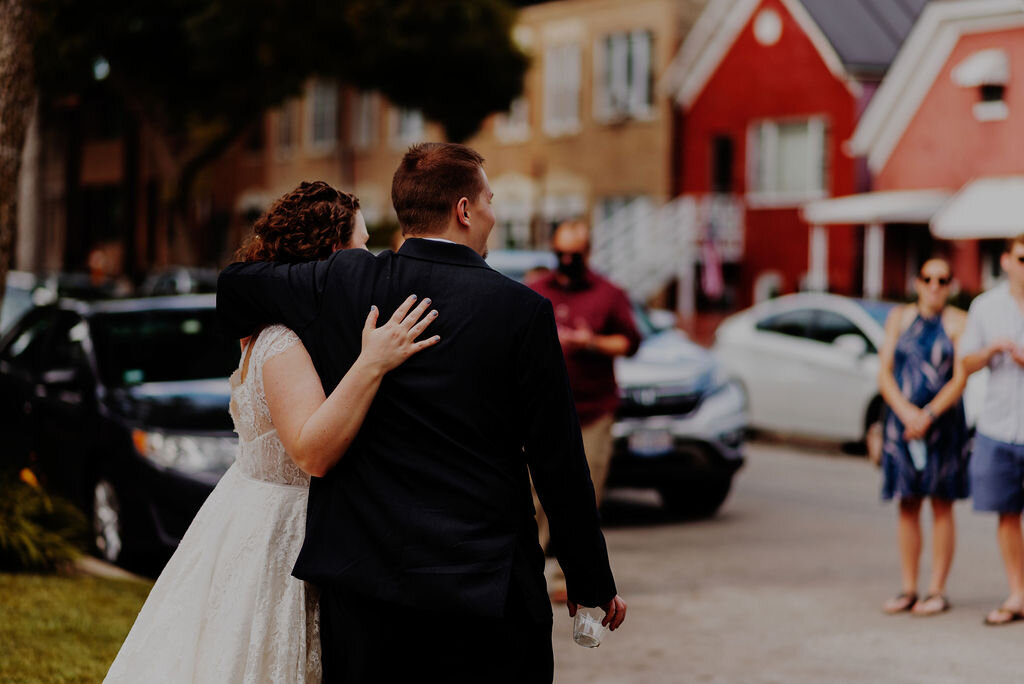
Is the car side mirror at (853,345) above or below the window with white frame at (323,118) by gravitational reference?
Result: below

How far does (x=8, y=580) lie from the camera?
793 centimetres

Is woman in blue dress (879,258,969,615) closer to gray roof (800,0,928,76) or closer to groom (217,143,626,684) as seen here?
groom (217,143,626,684)

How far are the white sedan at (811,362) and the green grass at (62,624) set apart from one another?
9872 mm

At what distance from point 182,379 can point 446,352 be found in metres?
5.93

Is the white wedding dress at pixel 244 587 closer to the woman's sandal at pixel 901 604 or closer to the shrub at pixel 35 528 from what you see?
the shrub at pixel 35 528

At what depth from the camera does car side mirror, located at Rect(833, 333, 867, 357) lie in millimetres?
16500

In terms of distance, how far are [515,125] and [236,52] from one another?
17065 mm

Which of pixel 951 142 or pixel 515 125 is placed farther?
pixel 515 125

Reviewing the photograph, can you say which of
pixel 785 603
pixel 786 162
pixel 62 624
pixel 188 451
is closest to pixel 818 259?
pixel 786 162

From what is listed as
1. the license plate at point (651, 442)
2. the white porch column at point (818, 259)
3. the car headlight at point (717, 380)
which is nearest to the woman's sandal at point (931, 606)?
the license plate at point (651, 442)

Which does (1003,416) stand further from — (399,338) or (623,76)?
(623,76)

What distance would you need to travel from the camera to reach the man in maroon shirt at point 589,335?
28.8 feet

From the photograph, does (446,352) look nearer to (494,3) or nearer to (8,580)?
(8,580)

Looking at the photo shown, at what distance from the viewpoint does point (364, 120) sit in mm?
43844
